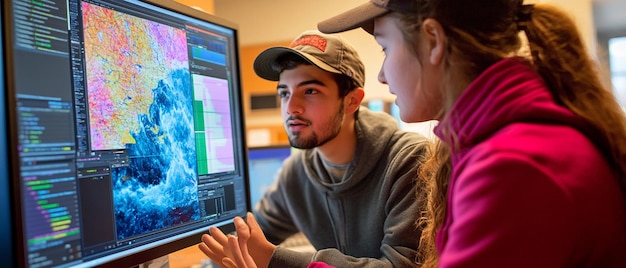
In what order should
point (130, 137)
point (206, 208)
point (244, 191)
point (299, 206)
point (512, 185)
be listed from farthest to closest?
point (299, 206) < point (244, 191) < point (206, 208) < point (130, 137) < point (512, 185)

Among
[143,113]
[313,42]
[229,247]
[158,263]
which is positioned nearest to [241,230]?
[229,247]

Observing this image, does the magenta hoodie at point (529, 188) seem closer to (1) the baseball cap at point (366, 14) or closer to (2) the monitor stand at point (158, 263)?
(1) the baseball cap at point (366, 14)

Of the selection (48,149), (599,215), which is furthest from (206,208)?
(599,215)

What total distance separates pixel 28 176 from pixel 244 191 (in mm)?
480

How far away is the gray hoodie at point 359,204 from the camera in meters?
1.07

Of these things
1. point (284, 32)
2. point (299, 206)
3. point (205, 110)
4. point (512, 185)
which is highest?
point (284, 32)

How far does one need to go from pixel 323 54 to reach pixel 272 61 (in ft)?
0.46

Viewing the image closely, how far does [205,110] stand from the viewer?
959 mm

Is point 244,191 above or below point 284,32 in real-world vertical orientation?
below

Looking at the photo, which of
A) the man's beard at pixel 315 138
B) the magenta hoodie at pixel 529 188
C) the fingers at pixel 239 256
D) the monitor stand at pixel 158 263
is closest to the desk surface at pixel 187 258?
the monitor stand at pixel 158 263

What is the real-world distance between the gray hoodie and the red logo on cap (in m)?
0.23

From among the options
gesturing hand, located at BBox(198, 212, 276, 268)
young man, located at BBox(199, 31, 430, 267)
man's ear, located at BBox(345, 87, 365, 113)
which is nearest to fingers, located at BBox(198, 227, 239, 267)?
gesturing hand, located at BBox(198, 212, 276, 268)

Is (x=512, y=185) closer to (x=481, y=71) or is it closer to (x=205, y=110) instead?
(x=481, y=71)

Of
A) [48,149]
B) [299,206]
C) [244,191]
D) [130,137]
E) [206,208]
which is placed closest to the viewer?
[48,149]
